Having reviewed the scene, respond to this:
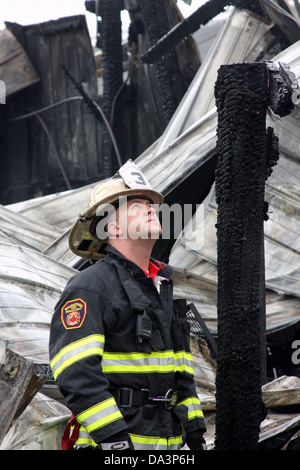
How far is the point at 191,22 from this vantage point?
7676mm

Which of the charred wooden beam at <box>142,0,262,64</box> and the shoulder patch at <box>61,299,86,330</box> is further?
the charred wooden beam at <box>142,0,262,64</box>

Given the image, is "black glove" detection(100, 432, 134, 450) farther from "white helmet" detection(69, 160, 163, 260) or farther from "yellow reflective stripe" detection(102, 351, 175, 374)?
"white helmet" detection(69, 160, 163, 260)

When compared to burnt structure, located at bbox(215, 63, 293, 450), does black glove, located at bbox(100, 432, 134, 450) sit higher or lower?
lower

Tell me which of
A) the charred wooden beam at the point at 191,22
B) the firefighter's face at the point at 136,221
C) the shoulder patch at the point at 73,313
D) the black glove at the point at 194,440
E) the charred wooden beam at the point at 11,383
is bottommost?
the black glove at the point at 194,440

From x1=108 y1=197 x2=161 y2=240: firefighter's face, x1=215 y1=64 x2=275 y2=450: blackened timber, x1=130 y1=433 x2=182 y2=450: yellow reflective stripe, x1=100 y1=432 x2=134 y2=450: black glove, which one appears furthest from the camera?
x1=215 y1=64 x2=275 y2=450: blackened timber

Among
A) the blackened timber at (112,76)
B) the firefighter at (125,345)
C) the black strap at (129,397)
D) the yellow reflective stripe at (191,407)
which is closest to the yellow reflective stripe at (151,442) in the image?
the firefighter at (125,345)

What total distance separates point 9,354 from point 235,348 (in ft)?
3.47

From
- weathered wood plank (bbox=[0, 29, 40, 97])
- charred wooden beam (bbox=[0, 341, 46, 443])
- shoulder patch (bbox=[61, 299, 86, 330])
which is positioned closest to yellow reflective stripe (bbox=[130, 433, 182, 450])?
shoulder patch (bbox=[61, 299, 86, 330])

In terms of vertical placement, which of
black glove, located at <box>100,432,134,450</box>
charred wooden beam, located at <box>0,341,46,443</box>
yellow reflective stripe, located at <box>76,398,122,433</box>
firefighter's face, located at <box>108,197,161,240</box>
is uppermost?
firefighter's face, located at <box>108,197,161,240</box>

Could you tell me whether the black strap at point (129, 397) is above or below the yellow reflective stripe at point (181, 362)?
below

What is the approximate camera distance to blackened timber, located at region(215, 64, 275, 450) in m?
3.23

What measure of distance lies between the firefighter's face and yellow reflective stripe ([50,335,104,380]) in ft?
1.53

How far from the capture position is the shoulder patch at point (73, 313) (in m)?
2.45

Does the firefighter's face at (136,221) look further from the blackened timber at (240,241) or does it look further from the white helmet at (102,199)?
the blackened timber at (240,241)
